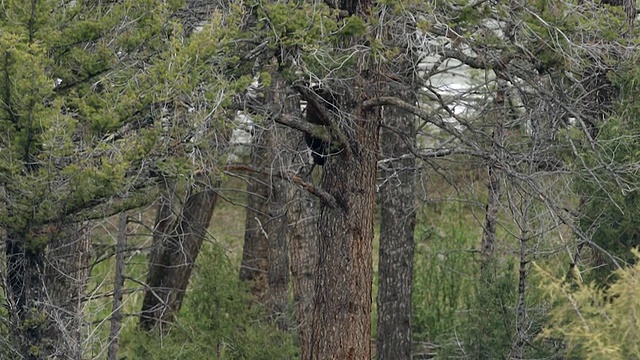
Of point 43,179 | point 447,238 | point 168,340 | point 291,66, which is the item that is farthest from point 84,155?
point 447,238

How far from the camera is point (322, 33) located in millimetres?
9867

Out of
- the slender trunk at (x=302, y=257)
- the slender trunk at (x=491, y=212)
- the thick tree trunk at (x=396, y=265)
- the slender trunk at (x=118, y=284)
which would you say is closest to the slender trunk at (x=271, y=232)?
the slender trunk at (x=302, y=257)

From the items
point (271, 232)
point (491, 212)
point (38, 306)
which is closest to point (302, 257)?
point (271, 232)

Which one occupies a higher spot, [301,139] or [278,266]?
[301,139]

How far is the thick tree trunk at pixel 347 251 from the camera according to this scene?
11.6 meters

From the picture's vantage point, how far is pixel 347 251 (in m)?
11.6

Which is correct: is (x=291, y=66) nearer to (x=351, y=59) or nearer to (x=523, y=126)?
(x=351, y=59)

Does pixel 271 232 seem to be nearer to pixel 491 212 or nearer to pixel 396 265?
pixel 396 265

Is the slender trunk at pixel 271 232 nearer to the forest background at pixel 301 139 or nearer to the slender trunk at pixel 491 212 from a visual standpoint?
the forest background at pixel 301 139

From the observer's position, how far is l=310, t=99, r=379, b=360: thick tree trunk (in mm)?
11555

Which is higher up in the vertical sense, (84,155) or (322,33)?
(322,33)

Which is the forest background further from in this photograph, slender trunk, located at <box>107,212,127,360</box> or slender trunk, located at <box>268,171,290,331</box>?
slender trunk, located at <box>268,171,290,331</box>

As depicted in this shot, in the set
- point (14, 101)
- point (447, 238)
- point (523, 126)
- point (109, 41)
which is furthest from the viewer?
point (447, 238)

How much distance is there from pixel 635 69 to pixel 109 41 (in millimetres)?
4740
